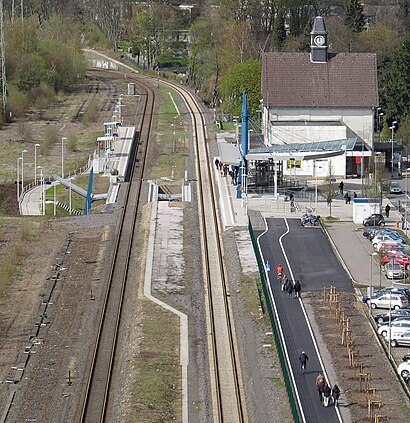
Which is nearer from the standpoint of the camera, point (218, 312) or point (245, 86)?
point (218, 312)

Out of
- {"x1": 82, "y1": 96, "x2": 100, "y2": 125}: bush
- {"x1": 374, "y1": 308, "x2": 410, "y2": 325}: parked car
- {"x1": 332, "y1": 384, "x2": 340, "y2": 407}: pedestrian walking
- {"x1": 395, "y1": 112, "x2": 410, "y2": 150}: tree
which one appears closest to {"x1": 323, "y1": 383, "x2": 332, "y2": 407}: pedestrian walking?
{"x1": 332, "y1": 384, "x2": 340, "y2": 407}: pedestrian walking

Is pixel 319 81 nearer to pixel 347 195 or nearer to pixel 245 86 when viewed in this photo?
pixel 245 86

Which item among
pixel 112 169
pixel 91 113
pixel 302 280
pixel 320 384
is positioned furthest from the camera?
pixel 91 113

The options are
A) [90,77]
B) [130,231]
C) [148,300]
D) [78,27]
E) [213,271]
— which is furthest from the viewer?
[78,27]

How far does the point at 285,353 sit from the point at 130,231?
1792cm

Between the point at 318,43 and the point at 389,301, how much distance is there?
29932 millimetres

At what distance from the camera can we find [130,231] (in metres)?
50.8

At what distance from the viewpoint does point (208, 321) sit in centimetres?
3803

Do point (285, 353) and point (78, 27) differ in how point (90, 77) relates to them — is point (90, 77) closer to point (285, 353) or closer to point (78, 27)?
point (78, 27)

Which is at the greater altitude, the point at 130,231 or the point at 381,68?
the point at 381,68

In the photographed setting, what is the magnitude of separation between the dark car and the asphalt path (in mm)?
2315

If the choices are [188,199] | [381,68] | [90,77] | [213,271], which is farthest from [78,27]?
[213,271]

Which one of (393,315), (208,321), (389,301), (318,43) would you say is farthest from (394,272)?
(318,43)

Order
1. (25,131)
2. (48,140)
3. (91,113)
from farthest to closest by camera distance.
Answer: (91,113) < (25,131) < (48,140)
